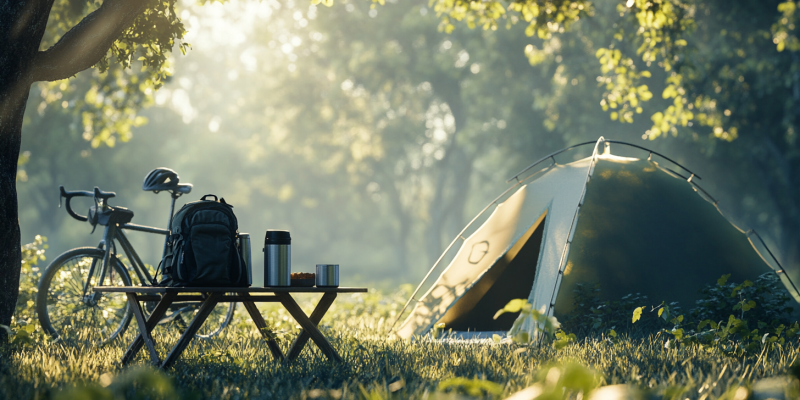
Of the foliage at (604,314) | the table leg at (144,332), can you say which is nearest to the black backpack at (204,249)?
the table leg at (144,332)

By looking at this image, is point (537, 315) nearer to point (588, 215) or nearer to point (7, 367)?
point (7, 367)

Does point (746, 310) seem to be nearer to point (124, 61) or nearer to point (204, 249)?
point (204, 249)

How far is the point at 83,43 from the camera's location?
490cm

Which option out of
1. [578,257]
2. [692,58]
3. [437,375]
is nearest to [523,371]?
[437,375]

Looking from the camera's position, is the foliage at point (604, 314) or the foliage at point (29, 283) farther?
the foliage at point (29, 283)

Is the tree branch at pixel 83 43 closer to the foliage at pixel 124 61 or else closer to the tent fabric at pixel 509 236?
the foliage at pixel 124 61

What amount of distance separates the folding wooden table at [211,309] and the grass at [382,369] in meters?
0.11

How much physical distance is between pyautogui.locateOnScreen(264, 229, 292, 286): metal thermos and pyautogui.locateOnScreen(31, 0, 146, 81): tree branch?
2403 mm

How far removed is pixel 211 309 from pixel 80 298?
2320 mm

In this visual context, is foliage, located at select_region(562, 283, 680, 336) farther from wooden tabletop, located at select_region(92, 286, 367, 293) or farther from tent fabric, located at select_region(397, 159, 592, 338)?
wooden tabletop, located at select_region(92, 286, 367, 293)

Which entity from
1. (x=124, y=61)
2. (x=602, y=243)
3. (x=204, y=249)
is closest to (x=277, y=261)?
(x=204, y=249)

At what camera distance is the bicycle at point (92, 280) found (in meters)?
5.25

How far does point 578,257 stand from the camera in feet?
19.6

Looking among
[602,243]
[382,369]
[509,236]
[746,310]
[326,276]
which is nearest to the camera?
[382,369]
